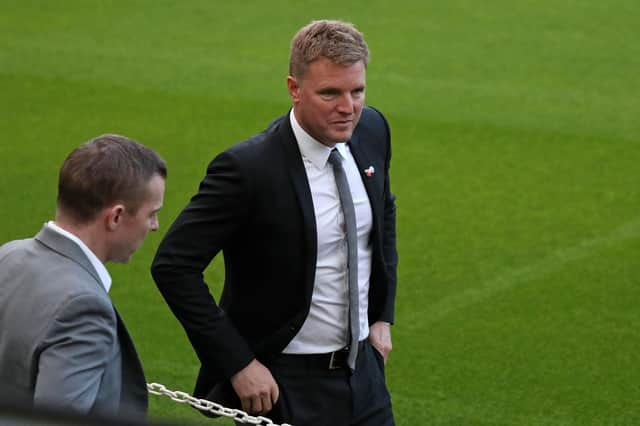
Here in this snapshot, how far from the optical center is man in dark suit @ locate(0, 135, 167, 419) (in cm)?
243

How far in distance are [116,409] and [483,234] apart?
5213 millimetres

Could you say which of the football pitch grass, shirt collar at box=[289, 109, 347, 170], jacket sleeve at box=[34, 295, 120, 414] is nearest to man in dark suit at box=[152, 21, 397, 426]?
shirt collar at box=[289, 109, 347, 170]

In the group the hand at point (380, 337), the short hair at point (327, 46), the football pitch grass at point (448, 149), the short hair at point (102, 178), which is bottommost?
the football pitch grass at point (448, 149)

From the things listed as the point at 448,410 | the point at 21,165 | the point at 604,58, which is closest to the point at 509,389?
the point at 448,410

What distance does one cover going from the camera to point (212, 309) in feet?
11.3

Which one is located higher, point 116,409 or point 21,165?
point 116,409

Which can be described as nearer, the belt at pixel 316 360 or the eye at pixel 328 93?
the eye at pixel 328 93

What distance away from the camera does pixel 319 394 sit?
3.57 metres

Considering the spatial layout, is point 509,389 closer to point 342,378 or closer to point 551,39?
point 342,378

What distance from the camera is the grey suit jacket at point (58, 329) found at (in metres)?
2.42

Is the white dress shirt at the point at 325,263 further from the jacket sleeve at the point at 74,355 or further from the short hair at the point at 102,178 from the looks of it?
the jacket sleeve at the point at 74,355

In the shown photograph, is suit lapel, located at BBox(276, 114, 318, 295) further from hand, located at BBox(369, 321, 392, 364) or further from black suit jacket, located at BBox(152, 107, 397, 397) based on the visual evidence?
hand, located at BBox(369, 321, 392, 364)

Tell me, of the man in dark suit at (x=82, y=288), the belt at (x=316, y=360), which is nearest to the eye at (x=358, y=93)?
the belt at (x=316, y=360)

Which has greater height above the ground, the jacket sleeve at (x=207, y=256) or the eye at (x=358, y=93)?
the eye at (x=358, y=93)
